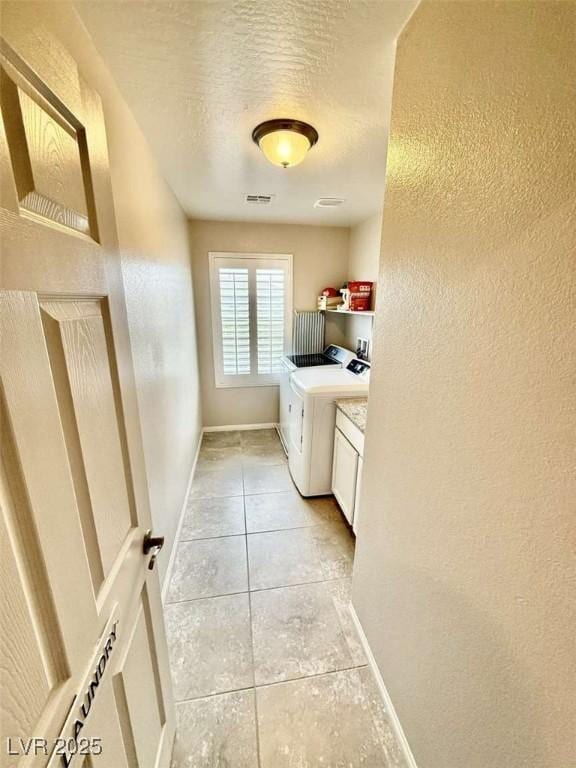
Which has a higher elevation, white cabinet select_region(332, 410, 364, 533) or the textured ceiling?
the textured ceiling

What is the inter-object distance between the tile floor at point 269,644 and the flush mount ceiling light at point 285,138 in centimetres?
228

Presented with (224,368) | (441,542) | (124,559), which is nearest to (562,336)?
(441,542)

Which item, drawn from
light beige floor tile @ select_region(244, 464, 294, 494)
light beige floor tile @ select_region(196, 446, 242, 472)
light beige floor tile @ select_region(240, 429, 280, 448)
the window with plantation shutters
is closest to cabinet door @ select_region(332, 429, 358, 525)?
light beige floor tile @ select_region(244, 464, 294, 494)

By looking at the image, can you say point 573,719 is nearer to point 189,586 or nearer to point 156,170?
→ point 189,586

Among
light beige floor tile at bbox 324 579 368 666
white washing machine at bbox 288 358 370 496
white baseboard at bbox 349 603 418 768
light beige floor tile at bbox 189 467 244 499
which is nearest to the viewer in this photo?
white baseboard at bbox 349 603 418 768

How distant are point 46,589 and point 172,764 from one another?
1220 millimetres

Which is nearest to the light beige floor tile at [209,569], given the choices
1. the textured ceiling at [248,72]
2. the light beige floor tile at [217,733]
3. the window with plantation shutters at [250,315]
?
the light beige floor tile at [217,733]

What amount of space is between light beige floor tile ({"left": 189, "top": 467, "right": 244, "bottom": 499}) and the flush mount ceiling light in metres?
2.38

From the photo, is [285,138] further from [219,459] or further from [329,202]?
[219,459]

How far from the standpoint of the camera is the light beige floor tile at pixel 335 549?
6.15 feet

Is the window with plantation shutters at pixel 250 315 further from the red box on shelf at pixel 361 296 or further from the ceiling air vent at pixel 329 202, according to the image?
the red box on shelf at pixel 361 296

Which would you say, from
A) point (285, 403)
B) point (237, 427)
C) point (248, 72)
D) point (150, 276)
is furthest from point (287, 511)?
point (248, 72)

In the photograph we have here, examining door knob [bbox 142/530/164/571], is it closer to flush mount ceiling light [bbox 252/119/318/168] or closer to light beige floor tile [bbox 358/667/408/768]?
light beige floor tile [bbox 358/667/408/768]

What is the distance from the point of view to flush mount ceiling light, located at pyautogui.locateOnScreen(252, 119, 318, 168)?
1362 mm
